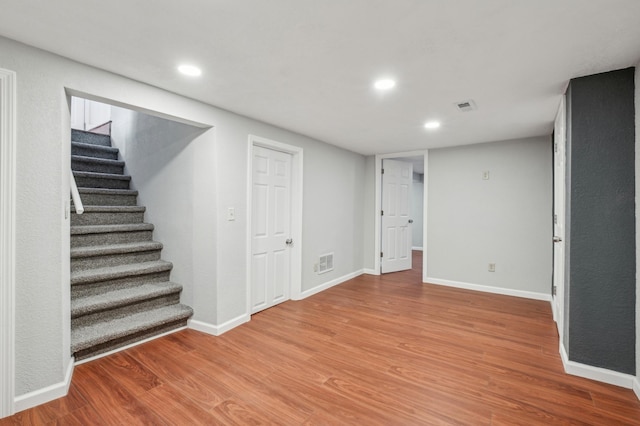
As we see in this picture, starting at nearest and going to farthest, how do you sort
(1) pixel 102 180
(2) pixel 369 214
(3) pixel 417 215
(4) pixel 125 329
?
(4) pixel 125 329 < (1) pixel 102 180 < (2) pixel 369 214 < (3) pixel 417 215

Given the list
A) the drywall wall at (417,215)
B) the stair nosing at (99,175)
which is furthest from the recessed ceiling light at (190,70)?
the drywall wall at (417,215)

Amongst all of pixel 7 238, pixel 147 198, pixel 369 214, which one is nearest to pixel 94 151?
pixel 147 198

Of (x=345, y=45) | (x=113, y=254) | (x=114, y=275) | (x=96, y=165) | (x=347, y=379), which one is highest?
(x=345, y=45)

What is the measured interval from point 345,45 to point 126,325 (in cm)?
277

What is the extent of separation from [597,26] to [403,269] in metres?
4.66

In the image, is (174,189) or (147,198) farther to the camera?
(147,198)

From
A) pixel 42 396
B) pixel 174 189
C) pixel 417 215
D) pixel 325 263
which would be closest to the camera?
pixel 42 396

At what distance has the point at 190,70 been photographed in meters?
2.17

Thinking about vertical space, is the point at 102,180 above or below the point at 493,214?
above

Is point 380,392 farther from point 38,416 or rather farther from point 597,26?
point 597,26

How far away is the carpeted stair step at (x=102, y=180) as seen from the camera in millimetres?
3676

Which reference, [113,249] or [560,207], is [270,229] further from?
[560,207]

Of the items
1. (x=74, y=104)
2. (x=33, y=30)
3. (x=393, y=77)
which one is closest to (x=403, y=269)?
(x=393, y=77)

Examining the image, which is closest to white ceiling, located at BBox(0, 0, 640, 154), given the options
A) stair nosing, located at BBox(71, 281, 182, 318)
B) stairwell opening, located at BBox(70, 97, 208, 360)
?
stairwell opening, located at BBox(70, 97, 208, 360)
